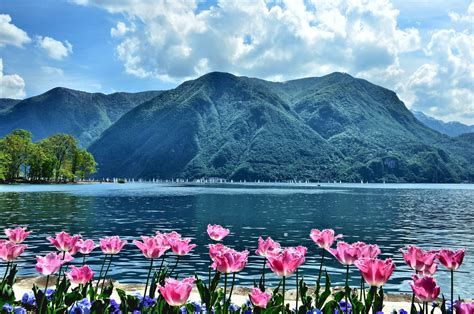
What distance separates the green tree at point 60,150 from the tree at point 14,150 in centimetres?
1376

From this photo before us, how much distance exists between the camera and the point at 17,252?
650 centimetres

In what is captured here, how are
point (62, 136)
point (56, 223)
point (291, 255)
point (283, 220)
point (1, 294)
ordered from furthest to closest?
point (62, 136) → point (283, 220) → point (56, 223) → point (1, 294) → point (291, 255)

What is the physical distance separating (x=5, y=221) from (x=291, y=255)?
130ft

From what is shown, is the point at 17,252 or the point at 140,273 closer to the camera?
the point at 17,252

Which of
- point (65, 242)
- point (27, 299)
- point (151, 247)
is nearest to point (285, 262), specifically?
point (151, 247)

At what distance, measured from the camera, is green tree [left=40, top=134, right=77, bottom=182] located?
155625 millimetres

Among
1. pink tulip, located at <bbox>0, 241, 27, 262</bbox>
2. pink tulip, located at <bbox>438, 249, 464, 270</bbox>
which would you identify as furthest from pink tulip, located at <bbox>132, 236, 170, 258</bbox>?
pink tulip, located at <bbox>438, 249, 464, 270</bbox>

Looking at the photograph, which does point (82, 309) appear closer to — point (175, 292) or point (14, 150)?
point (175, 292)

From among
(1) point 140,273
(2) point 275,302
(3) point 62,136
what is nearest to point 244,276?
(1) point 140,273

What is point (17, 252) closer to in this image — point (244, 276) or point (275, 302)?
point (275, 302)

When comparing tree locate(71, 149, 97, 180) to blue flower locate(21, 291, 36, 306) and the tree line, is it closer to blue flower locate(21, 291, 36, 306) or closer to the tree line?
the tree line

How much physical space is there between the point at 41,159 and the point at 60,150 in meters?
18.6

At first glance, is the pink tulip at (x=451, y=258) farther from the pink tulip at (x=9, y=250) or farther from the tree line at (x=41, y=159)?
the tree line at (x=41, y=159)

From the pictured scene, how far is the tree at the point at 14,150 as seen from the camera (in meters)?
134
